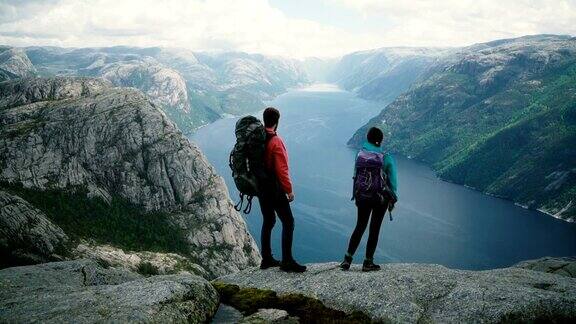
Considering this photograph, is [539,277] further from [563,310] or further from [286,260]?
[286,260]

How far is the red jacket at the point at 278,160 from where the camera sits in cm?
1733

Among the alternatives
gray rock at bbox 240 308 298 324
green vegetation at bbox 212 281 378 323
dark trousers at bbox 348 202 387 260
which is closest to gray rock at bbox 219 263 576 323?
green vegetation at bbox 212 281 378 323

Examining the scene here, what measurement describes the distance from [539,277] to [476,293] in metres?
5.63

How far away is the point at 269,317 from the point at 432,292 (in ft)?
21.7

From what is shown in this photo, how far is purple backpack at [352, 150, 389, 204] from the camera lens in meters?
17.8

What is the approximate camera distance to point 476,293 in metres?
16.1

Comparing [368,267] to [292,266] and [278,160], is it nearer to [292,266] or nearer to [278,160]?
[292,266]

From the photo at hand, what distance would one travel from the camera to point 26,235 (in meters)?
164

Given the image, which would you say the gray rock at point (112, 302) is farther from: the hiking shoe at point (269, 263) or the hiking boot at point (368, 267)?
the hiking boot at point (368, 267)

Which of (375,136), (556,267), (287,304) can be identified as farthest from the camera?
(556,267)

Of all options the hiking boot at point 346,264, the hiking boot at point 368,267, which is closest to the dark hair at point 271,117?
the hiking boot at point 346,264

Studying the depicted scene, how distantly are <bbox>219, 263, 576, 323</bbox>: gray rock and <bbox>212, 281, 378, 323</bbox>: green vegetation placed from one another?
58 cm

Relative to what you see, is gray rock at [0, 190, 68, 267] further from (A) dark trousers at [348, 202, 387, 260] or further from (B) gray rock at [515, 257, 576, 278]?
(B) gray rock at [515, 257, 576, 278]

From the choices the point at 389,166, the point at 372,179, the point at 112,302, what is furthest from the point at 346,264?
the point at 112,302
